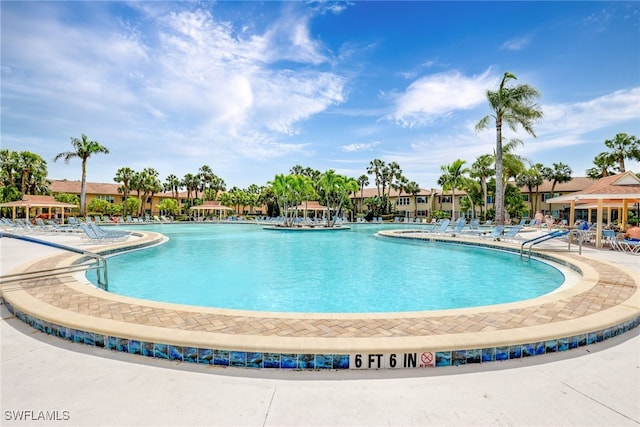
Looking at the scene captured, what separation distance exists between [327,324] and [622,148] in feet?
135

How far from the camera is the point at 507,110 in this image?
22.1 metres

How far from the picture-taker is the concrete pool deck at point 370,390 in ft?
8.31

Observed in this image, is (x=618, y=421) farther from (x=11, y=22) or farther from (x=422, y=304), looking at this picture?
(x=11, y=22)

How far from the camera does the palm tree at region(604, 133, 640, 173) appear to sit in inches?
1234

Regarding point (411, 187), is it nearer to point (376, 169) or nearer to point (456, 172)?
point (376, 169)

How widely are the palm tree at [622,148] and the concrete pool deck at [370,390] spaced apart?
3887 cm

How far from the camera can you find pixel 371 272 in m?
10.3

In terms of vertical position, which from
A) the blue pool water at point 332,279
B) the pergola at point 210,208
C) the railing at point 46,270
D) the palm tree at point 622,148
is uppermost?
the palm tree at point 622,148

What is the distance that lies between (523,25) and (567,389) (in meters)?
15.3

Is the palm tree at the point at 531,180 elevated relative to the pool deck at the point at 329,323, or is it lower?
elevated

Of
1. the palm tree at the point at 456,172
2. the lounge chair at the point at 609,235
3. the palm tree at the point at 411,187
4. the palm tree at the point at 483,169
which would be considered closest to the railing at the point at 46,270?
the lounge chair at the point at 609,235

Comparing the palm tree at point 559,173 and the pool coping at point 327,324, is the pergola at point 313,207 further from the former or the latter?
the pool coping at point 327,324

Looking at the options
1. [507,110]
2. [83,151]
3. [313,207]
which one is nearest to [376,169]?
[313,207]

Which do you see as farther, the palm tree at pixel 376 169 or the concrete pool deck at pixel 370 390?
the palm tree at pixel 376 169
